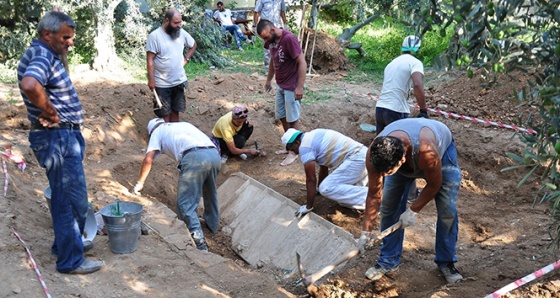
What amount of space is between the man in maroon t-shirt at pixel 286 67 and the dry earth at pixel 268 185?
31.8 inches

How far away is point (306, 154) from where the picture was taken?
568 centimetres

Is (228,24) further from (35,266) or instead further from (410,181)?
(35,266)

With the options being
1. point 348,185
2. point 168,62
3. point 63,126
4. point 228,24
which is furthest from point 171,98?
point 228,24


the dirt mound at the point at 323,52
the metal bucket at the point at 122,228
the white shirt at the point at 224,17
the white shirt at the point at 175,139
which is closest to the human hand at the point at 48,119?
the metal bucket at the point at 122,228

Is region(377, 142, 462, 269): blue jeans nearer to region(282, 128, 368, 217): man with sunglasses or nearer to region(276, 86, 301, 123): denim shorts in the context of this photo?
region(282, 128, 368, 217): man with sunglasses

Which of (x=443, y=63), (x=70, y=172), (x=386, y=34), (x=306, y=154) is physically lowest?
(x=386, y=34)

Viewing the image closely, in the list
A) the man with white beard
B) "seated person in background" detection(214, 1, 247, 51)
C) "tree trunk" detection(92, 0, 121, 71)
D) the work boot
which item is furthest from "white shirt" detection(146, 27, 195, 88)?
"seated person in background" detection(214, 1, 247, 51)

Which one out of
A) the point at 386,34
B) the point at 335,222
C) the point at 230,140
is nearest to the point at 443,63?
the point at 335,222

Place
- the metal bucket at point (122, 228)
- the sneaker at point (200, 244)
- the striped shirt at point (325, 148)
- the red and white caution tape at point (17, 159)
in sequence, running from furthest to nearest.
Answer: the red and white caution tape at point (17, 159), the striped shirt at point (325, 148), the sneaker at point (200, 244), the metal bucket at point (122, 228)

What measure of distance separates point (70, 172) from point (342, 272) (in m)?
2.51

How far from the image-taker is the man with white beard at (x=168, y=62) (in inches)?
279

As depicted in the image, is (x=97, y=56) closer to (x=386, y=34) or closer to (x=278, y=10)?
(x=278, y=10)

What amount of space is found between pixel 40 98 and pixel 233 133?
4087 mm

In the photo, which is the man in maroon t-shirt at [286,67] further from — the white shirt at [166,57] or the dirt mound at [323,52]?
the dirt mound at [323,52]
